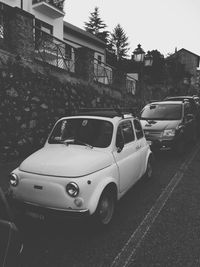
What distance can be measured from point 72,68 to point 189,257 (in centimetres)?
1287

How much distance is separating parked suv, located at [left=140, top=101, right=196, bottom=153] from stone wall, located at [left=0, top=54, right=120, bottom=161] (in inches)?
125

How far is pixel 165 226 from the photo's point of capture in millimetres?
4641

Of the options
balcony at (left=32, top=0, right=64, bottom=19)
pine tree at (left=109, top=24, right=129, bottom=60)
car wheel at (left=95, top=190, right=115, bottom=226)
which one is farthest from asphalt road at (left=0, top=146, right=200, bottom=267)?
pine tree at (left=109, top=24, right=129, bottom=60)

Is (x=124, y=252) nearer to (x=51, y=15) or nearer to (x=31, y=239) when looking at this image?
(x=31, y=239)

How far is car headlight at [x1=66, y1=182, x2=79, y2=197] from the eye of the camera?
4.10 metres

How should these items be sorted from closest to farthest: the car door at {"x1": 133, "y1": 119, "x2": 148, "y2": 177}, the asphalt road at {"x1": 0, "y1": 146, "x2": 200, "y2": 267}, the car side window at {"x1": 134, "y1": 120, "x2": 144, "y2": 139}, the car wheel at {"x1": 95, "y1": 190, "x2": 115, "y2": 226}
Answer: the asphalt road at {"x1": 0, "y1": 146, "x2": 200, "y2": 267}, the car wheel at {"x1": 95, "y1": 190, "x2": 115, "y2": 226}, the car door at {"x1": 133, "y1": 119, "x2": 148, "y2": 177}, the car side window at {"x1": 134, "y1": 120, "x2": 144, "y2": 139}

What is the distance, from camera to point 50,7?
1869 cm

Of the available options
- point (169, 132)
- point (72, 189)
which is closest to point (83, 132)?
point (72, 189)

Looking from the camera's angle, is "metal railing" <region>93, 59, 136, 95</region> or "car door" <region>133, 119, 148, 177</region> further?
"metal railing" <region>93, 59, 136, 95</region>

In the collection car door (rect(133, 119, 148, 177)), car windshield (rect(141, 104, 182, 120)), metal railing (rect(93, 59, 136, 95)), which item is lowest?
car door (rect(133, 119, 148, 177))

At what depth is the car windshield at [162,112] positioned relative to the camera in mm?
10283

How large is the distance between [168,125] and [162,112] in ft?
4.07

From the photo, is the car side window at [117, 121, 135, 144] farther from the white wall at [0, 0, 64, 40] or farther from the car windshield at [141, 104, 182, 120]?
the white wall at [0, 0, 64, 40]

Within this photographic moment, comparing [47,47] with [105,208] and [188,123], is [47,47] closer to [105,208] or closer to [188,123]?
[188,123]
